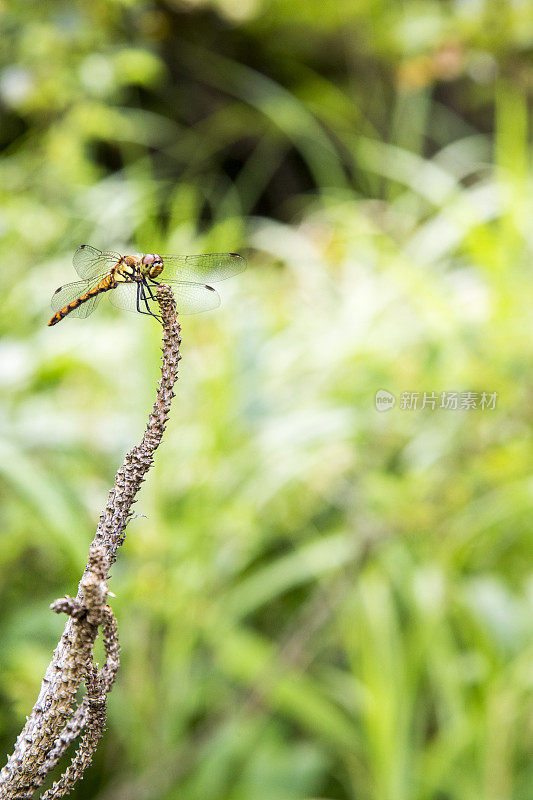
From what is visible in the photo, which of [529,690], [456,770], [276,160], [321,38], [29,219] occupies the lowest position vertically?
[456,770]

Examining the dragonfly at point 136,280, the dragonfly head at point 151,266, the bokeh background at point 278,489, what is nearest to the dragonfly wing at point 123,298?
the dragonfly at point 136,280

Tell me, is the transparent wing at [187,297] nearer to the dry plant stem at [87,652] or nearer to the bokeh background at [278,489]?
the dry plant stem at [87,652]

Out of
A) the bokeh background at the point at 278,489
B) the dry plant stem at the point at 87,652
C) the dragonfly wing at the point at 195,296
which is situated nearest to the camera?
the dry plant stem at the point at 87,652

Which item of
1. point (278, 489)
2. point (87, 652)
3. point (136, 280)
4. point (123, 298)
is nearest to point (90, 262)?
point (123, 298)

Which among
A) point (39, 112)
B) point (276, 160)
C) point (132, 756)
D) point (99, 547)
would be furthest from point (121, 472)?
point (276, 160)

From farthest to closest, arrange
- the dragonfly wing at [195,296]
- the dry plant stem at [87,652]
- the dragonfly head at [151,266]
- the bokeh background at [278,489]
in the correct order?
1. the bokeh background at [278,489]
2. the dragonfly wing at [195,296]
3. the dragonfly head at [151,266]
4. the dry plant stem at [87,652]

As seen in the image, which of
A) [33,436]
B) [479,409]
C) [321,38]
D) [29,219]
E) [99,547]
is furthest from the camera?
[321,38]

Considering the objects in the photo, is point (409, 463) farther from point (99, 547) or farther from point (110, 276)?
point (99, 547)
